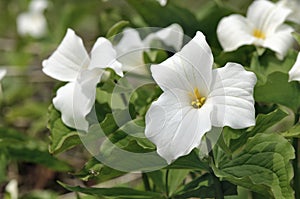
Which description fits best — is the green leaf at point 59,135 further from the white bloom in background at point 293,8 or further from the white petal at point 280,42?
the white bloom in background at point 293,8

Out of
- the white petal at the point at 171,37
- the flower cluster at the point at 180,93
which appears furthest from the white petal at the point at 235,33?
the flower cluster at the point at 180,93

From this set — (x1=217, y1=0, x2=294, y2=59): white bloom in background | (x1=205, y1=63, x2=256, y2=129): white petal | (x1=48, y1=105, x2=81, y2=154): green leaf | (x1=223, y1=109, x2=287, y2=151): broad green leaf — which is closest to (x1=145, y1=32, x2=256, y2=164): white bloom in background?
(x1=205, y1=63, x2=256, y2=129): white petal

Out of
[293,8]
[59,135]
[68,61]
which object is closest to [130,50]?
[68,61]

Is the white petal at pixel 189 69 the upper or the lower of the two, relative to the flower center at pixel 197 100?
upper

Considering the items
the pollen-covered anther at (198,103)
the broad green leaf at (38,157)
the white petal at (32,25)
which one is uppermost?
the pollen-covered anther at (198,103)

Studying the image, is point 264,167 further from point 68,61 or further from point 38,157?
point 38,157

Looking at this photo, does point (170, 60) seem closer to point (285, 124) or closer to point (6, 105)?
point (285, 124)

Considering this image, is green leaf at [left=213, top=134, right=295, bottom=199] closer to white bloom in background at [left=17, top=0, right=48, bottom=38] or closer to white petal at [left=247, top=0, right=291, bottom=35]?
white petal at [left=247, top=0, right=291, bottom=35]

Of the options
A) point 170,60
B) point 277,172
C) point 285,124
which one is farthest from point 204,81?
point 285,124
